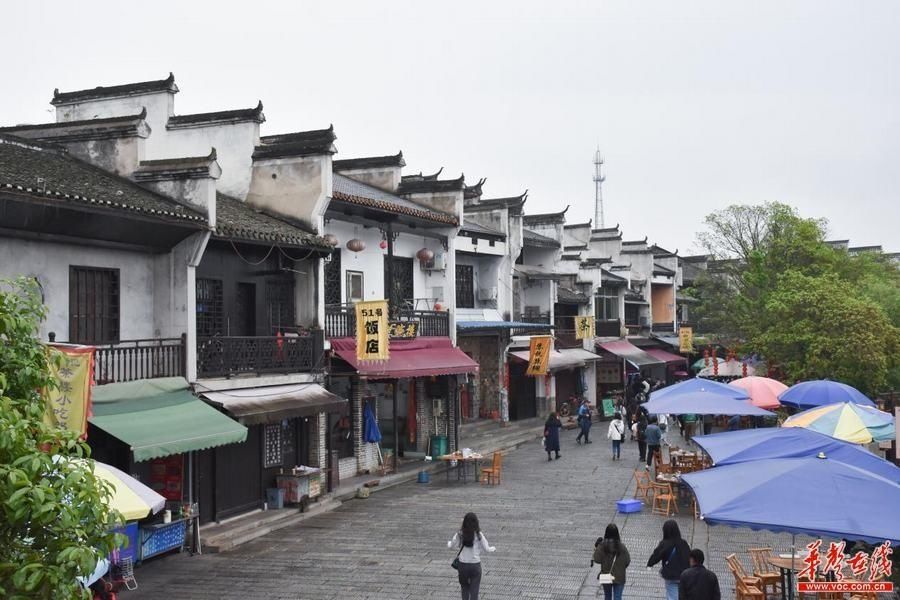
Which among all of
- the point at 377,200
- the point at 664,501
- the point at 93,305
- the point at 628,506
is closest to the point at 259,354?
the point at 93,305

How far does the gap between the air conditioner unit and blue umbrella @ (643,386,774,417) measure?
32.2 feet

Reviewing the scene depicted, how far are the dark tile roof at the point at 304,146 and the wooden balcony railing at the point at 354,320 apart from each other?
4.09 m

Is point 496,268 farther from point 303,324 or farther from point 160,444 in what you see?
point 160,444

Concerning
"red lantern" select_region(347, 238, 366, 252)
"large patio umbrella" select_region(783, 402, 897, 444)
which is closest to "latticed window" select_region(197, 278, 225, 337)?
"red lantern" select_region(347, 238, 366, 252)

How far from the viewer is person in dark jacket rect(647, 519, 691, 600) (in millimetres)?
11281

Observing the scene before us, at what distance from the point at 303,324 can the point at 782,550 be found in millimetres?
11873

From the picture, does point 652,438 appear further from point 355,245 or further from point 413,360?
point 355,245

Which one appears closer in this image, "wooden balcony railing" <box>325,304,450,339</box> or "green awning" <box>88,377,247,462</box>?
"green awning" <box>88,377,247,462</box>

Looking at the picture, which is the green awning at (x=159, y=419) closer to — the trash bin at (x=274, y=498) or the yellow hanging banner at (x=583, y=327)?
the trash bin at (x=274, y=498)

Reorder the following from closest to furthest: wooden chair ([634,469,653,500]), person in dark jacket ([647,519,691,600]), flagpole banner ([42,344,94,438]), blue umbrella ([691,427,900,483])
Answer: person in dark jacket ([647,519,691,600]) → blue umbrella ([691,427,900,483]) → flagpole banner ([42,344,94,438]) → wooden chair ([634,469,653,500])

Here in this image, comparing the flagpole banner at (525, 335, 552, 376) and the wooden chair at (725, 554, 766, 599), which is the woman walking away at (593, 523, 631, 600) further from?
the flagpole banner at (525, 335, 552, 376)

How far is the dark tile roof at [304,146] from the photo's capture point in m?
21.7

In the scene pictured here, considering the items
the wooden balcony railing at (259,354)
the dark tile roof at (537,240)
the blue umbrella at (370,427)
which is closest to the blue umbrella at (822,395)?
the blue umbrella at (370,427)

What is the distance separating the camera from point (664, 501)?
20016mm
